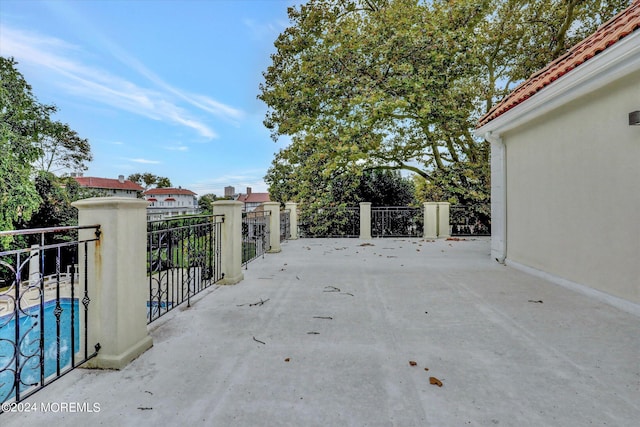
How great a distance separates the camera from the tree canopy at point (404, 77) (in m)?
10.4

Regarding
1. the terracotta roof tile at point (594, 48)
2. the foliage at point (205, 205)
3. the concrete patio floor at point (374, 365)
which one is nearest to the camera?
the concrete patio floor at point (374, 365)

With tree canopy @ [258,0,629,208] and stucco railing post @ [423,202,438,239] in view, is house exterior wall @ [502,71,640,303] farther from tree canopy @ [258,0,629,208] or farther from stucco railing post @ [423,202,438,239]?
tree canopy @ [258,0,629,208]

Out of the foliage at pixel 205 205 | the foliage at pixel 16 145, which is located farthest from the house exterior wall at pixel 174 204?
the foliage at pixel 16 145

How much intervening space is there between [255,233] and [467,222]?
8.69 metres

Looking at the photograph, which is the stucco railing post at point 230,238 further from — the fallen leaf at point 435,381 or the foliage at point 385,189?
the foliage at point 385,189

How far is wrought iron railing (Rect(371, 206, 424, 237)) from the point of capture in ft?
38.3

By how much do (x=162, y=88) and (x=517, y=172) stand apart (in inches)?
845

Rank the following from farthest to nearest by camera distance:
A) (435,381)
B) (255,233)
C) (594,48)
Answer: (255,233)
(594,48)
(435,381)

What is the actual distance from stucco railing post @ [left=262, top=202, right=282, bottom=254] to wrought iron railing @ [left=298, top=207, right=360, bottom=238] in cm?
379

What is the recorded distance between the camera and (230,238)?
450 cm

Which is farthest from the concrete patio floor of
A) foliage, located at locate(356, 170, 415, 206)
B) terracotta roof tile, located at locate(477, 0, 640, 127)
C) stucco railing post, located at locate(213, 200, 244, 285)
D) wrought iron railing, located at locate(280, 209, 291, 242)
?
foliage, located at locate(356, 170, 415, 206)

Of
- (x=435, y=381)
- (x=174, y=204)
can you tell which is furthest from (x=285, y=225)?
(x=174, y=204)

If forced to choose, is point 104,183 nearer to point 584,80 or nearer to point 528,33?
point 528,33

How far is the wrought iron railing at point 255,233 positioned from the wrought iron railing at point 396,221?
530 centimetres
